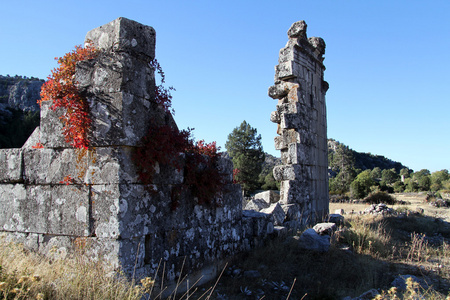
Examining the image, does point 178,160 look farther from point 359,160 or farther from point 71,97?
point 359,160

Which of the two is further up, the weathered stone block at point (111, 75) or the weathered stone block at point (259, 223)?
the weathered stone block at point (111, 75)

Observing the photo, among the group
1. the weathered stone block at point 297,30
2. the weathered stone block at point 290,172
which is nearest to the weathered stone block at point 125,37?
the weathered stone block at point 290,172

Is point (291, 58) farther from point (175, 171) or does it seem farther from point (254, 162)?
point (254, 162)

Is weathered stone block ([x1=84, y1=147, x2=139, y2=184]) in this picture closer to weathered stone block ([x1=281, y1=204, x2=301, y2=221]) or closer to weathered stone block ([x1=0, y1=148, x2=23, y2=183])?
weathered stone block ([x1=0, y1=148, x2=23, y2=183])

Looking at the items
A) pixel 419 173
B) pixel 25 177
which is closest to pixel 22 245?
pixel 25 177

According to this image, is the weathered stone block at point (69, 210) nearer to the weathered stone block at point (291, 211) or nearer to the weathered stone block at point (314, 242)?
the weathered stone block at point (314, 242)

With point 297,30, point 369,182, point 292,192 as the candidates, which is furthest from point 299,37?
point 369,182

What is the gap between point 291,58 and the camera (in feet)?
34.4

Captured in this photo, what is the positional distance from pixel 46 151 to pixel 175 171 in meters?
1.72

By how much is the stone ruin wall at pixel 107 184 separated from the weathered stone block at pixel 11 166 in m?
0.01

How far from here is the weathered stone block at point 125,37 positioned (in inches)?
172

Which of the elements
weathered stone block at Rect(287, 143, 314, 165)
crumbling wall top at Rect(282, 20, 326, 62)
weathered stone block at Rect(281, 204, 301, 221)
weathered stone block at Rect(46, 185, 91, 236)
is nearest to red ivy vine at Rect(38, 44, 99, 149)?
weathered stone block at Rect(46, 185, 91, 236)

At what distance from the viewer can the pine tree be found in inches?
1512

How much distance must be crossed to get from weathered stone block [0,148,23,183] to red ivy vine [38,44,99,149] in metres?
0.90
